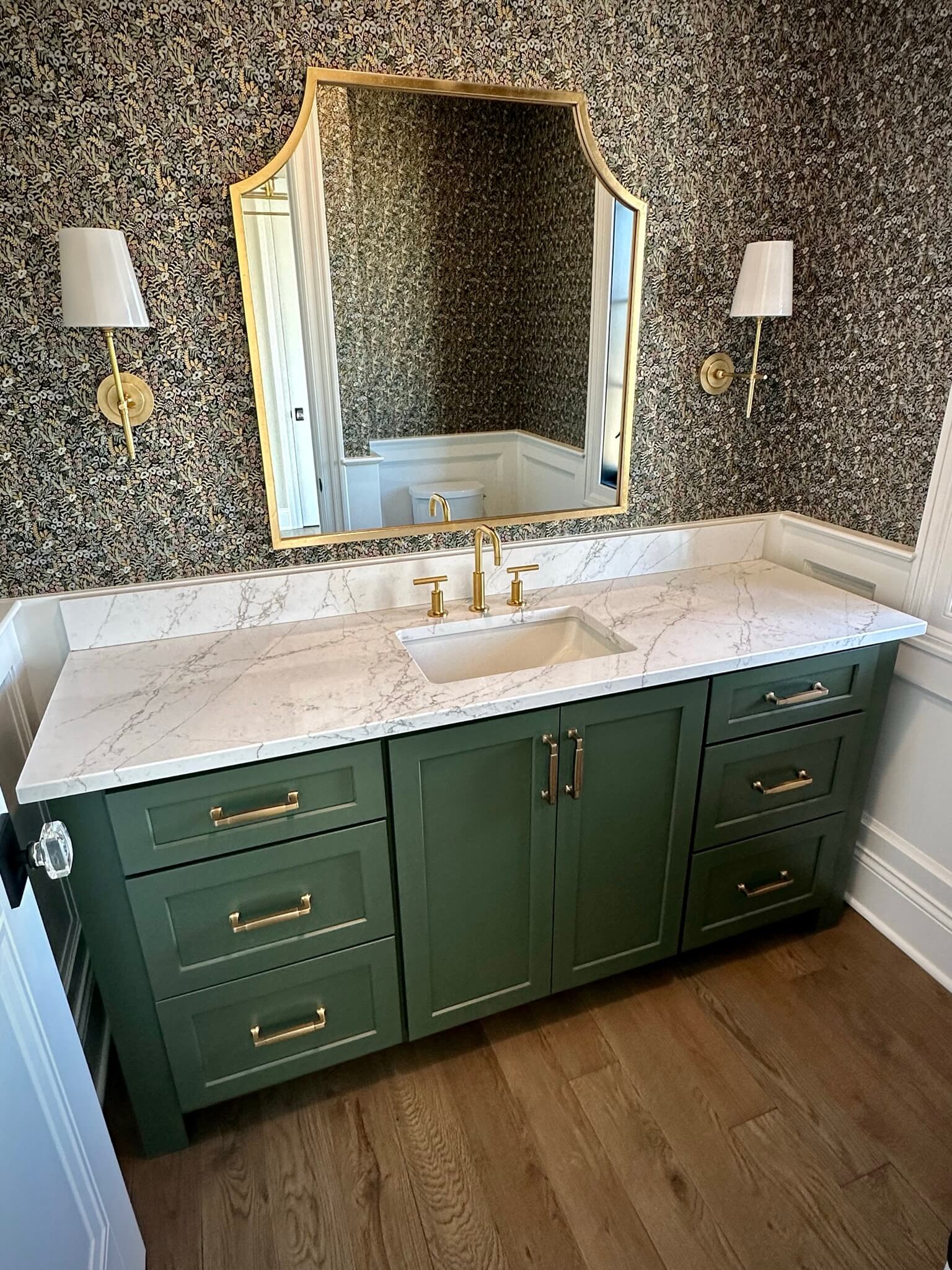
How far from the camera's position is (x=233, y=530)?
65.0 inches

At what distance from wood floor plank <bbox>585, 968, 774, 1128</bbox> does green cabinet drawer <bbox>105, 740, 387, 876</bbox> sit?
2.85 ft

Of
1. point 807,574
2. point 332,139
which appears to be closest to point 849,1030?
point 807,574

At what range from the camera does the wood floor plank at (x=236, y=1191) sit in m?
1.31

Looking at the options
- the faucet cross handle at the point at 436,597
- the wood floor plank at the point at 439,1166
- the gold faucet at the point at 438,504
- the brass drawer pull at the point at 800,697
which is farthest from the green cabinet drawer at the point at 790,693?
the wood floor plank at the point at 439,1166

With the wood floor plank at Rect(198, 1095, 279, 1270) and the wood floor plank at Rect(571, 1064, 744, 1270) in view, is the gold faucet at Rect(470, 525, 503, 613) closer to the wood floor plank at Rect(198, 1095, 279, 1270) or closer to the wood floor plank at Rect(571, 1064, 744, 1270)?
the wood floor plank at Rect(571, 1064, 744, 1270)

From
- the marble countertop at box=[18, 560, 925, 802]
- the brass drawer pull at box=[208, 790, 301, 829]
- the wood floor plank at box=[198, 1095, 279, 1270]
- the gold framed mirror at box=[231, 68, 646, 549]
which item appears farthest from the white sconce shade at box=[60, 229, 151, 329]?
the wood floor plank at box=[198, 1095, 279, 1270]

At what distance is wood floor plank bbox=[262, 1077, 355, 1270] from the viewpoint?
1309 millimetres

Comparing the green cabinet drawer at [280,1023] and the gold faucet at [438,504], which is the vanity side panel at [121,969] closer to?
the green cabinet drawer at [280,1023]

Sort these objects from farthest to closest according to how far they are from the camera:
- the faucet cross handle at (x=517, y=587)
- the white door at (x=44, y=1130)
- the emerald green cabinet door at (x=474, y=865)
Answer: the faucet cross handle at (x=517, y=587) → the emerald green cabinet door at (x=474, y=865) → the white door at (x=44, y=1130)

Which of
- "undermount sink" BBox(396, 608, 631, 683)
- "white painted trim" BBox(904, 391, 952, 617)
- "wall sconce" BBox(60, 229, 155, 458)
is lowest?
"undermount sink" BBox(396, 608, 631, 683)

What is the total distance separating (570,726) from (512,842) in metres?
0.28

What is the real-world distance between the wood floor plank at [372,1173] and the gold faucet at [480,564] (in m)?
1.05

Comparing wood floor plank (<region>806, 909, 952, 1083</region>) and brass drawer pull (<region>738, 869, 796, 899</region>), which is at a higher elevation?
brass drawer pull (<region>738, 869, 796, 899</region>)

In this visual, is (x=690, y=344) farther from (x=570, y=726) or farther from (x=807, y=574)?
(x=570, y=726)
